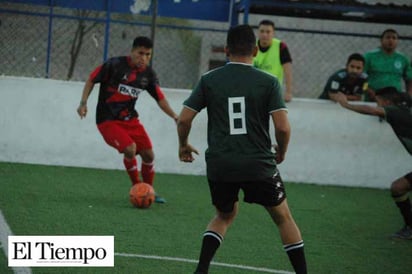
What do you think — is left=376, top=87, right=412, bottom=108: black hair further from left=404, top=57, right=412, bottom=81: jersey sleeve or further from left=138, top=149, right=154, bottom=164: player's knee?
left=404, top=57, right=412, bottom=81: jersey sleeve

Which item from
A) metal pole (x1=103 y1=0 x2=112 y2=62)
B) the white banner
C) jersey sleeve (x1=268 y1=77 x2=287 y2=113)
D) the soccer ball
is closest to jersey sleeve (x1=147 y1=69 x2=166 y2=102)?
the soccer ball

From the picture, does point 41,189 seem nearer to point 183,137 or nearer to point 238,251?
point 238,251

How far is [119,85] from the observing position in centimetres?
1072

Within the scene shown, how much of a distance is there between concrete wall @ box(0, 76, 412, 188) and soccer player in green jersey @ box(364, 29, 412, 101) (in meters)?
0.67

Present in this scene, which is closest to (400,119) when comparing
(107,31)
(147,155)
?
(147,155)

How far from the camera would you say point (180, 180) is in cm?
1298

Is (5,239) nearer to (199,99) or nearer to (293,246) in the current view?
(199,99)

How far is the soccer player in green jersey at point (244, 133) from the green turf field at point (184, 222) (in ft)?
2.70

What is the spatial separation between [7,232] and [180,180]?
16.5 feet

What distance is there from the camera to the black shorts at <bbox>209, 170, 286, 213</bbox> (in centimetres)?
661

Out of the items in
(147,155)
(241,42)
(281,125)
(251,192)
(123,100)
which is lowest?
(147,155)

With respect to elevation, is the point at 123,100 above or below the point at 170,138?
above

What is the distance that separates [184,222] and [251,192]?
295 cm

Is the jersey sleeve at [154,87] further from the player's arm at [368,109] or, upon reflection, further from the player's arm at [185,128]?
the player's arm at [185,128]
